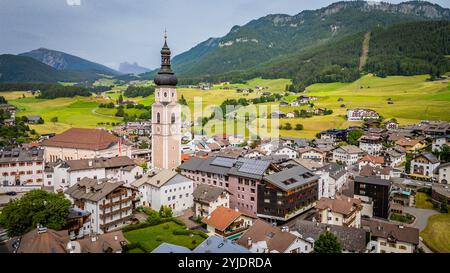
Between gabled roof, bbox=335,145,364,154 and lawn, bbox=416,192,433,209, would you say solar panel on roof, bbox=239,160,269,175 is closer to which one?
lawn, bbox=416,192,433,209

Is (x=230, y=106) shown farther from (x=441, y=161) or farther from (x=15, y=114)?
(x=441, y=161)

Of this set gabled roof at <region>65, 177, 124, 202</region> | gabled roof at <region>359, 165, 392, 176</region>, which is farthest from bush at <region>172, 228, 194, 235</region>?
gabled roof at <region>359, 165, 392, 176</region>

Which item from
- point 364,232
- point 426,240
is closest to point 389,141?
point 426,240

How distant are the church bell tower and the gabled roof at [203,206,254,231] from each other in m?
15.7

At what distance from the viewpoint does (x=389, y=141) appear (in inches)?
2613

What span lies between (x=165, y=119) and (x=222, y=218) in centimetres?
1822

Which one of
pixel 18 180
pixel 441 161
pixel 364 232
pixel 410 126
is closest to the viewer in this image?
pixel 364 232

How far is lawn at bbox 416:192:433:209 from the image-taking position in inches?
1494

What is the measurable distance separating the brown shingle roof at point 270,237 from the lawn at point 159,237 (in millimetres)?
3988

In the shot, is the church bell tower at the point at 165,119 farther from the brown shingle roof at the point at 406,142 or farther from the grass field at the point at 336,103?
the brown shingle roof at the point at 406,142

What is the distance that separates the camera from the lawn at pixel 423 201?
37941mm
